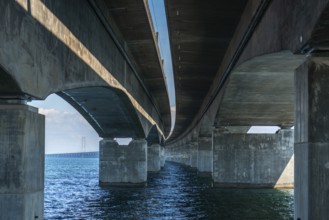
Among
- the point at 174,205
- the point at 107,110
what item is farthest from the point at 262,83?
the point at 107,110

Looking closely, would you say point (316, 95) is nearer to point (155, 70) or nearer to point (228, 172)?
point (155, 70)

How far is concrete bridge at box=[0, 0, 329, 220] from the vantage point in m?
11.1

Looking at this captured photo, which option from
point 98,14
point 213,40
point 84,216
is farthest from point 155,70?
point 98,14

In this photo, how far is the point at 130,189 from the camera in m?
41.4

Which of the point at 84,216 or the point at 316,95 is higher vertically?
the point at 316,95

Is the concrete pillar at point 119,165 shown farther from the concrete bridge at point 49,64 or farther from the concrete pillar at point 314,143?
the concrete pillar at point 314,143

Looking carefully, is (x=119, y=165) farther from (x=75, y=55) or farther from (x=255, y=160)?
(x=75, y=55)

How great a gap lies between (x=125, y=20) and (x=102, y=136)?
911 inches

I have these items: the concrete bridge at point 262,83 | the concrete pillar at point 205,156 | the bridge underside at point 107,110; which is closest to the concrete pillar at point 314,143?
the concrete bridge at point 262,83

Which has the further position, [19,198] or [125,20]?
[125,20]

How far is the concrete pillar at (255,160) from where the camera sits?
1596 inches

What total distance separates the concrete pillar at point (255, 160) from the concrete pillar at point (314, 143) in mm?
29318

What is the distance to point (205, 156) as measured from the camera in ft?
228

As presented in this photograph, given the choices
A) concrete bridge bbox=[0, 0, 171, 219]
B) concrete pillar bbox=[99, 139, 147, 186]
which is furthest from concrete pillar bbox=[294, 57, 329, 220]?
concrete pillar bbox=[99, 139, 147, 186]
